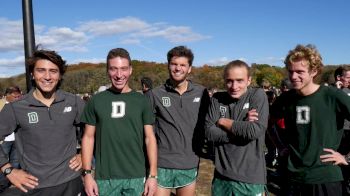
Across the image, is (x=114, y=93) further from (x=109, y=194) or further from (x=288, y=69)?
(x=288, y=69)

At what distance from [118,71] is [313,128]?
6.06 feet

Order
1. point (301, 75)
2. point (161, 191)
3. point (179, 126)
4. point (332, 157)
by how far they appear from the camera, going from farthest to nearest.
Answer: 1. point (161, 191)
2. point (179, 126)
3. point (301, 75)
4. point (332, 157)

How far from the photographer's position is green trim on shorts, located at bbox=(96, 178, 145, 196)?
3561mm

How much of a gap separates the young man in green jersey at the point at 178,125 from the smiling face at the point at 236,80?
26.0 inches

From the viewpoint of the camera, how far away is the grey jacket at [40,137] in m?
3.26

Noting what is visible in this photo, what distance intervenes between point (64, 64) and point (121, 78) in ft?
1.93

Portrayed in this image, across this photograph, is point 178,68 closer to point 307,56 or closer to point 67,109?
point 67,109

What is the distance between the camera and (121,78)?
3.53 metres

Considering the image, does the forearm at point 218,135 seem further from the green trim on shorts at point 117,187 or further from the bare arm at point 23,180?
the bare arm at point 23,180

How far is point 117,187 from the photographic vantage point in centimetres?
356

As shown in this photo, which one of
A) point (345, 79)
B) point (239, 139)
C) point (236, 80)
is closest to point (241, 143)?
point (239, 139)

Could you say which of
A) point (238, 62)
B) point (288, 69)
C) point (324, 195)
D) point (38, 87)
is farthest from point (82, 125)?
point (324, 195)

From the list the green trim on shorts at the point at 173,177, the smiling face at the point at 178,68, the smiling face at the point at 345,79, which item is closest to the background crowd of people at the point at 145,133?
the green trim on shorts at the point at 173,177

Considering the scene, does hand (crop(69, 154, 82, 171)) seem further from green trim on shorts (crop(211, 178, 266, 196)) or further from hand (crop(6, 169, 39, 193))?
green trim on shorts (crop(211, 178, 266, 196))
